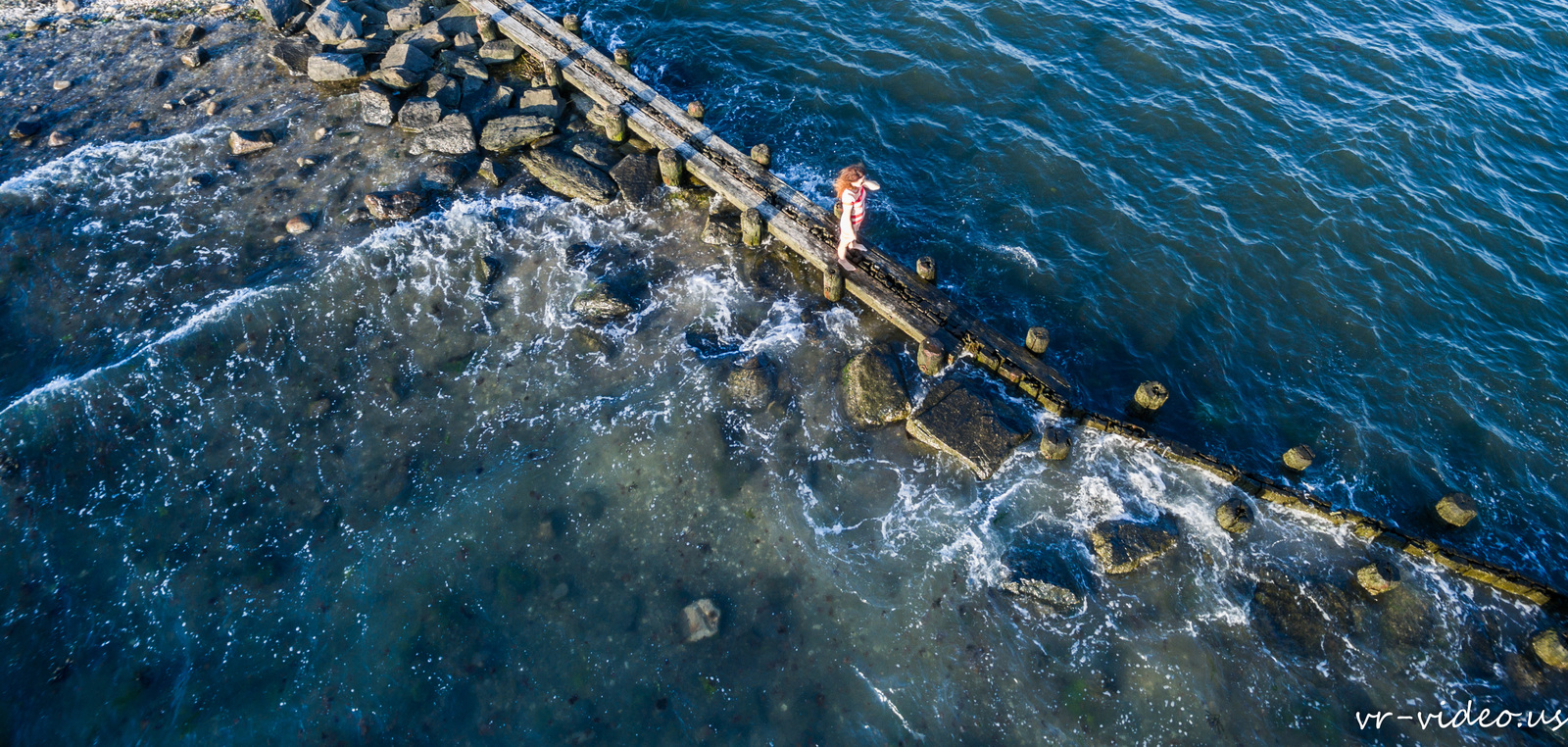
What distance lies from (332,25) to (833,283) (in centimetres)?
1899

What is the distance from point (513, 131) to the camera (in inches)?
731

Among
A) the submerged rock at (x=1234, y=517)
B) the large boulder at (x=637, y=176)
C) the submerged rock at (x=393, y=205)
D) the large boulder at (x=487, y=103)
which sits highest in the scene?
the large boulder at (x=487, y=103)

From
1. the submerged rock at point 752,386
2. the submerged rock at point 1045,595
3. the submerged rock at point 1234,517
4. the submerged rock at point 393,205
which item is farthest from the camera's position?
the submerged rock at point 393,205

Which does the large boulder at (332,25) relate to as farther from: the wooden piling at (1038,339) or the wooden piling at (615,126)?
the wooden piling at (1038,339)

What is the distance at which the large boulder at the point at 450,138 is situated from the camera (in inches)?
717

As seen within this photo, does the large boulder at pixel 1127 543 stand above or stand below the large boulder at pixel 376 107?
below

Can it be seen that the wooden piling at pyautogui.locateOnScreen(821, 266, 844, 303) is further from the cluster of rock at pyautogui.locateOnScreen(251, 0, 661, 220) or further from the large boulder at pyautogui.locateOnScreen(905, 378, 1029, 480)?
the cluster of rock at pyautogui.locateOnScreen(251, 0, 661, 220)

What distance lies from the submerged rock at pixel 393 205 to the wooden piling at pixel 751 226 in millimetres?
8631

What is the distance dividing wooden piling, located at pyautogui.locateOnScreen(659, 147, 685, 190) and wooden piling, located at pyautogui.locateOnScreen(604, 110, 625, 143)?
67.7 inches

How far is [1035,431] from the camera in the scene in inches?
557

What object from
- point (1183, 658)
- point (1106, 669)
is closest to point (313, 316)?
point (1106, 669)

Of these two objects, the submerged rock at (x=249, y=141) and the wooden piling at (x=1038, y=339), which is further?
the submerged rock at (x=249, y=141)

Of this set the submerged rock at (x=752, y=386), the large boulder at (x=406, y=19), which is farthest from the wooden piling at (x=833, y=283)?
the large boulder at (x=406, y=19)

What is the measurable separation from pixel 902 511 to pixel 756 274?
728 centimetres
